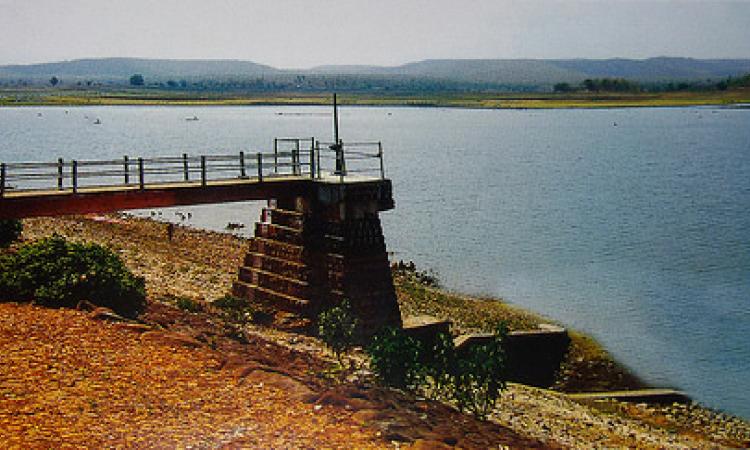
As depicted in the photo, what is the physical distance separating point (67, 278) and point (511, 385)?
1546 centimetres

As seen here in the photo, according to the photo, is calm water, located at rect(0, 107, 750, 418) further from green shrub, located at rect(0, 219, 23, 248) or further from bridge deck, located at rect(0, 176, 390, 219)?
green shrub, located at rect(0, 219, 23, 248)

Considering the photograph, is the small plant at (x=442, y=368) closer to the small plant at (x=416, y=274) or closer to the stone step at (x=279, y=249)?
the stone step at (x=279, y=249)

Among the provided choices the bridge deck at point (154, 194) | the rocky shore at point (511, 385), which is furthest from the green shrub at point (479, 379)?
the bridge deck at point (154, 194)

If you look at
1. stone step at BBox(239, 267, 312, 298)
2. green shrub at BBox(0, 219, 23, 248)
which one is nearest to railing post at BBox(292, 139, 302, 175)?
stone step at BBox(239, 267, 312, 298)

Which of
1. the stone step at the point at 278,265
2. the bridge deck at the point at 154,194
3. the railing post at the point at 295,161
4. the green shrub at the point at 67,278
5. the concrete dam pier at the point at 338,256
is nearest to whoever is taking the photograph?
the green shrub at the point at 67,278

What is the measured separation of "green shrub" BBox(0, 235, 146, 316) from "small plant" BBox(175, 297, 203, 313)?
345 centimetres

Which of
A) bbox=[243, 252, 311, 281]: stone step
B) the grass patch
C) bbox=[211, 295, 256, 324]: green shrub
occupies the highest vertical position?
bbox=[243, 252, 311, 281]: stone step

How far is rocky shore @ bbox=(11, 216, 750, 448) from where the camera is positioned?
2450 centimetres

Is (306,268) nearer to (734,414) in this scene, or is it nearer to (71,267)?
(71,267)

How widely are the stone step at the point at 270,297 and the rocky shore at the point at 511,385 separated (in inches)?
47.1

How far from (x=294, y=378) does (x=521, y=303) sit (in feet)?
98.9

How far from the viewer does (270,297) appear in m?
31.1

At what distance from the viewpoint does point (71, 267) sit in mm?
23641

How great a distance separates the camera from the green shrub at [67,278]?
23.0m
